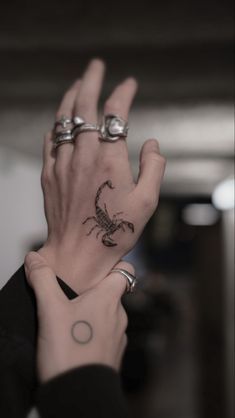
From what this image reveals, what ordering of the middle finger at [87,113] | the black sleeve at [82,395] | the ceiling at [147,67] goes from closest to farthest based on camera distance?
the black sleeve at [82,395], the middle finger at [87,113], the ceiling at [147,67]

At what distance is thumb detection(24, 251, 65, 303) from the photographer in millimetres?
401

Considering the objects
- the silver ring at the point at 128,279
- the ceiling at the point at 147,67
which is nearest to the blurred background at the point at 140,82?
the ceiling at the point at 147,67

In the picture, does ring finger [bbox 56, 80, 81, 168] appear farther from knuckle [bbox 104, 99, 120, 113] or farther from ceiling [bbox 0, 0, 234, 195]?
ceiling [bbox 0, 0, 234, 195]

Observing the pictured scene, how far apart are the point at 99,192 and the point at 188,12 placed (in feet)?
1.21

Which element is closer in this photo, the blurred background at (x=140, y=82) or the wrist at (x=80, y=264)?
the wrist at (x=80, y=264)

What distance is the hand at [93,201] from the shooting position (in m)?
0.45

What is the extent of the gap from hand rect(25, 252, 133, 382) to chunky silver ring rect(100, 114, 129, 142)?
155 mm

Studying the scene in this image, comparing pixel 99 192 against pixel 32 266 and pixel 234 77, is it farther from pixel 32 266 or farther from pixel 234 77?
pixel 234 77

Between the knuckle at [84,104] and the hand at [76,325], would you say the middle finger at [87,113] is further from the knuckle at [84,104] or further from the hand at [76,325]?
the hand at [76,325]

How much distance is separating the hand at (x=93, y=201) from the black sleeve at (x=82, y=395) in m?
0.10

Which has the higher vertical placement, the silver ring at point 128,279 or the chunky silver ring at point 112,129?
the chunky silver ring at point 112,129

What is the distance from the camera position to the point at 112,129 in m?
0.48

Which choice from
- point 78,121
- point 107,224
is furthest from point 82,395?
point 78,121

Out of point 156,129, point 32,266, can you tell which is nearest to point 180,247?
point 156,129
